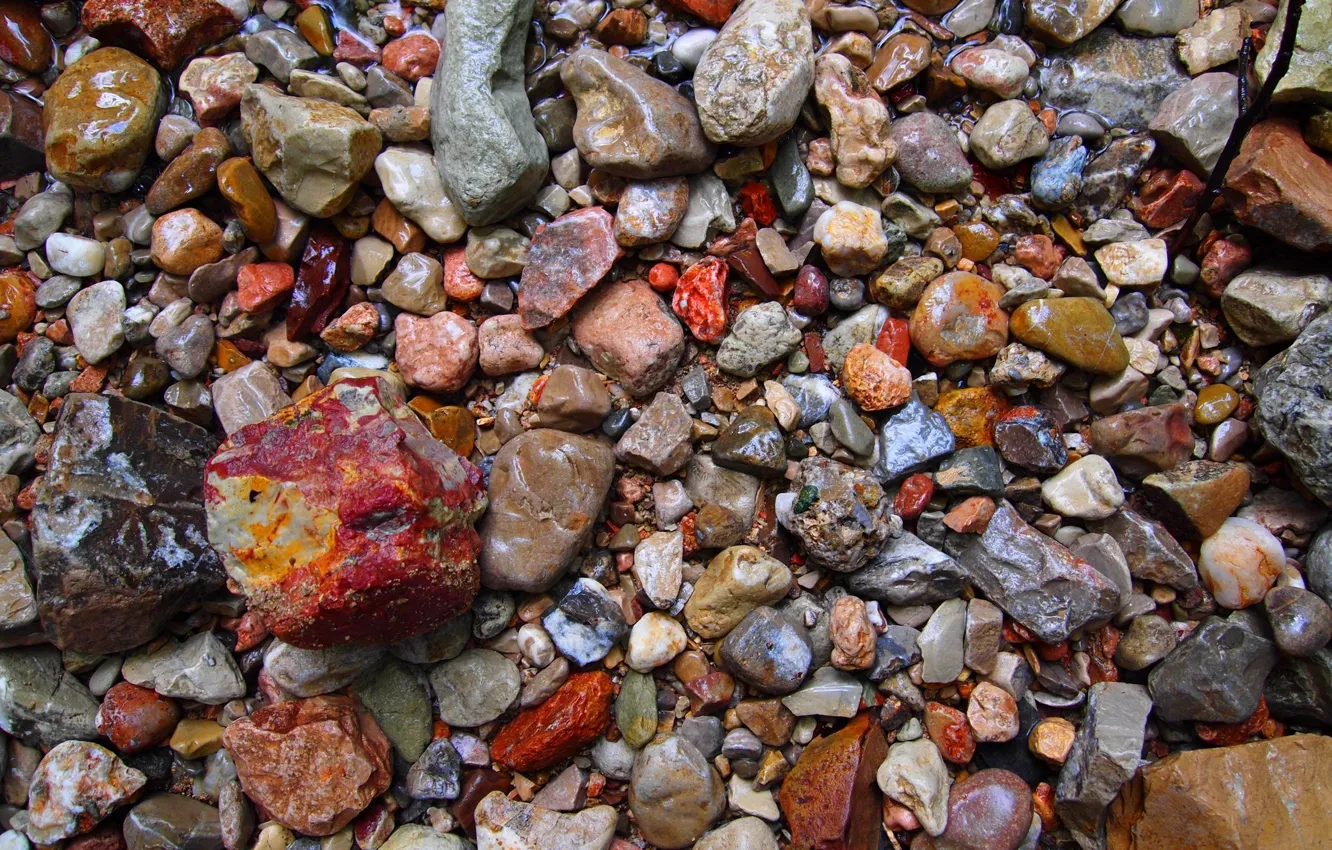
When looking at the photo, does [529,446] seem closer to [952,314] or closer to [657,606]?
[657,606]

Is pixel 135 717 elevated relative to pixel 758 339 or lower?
lower

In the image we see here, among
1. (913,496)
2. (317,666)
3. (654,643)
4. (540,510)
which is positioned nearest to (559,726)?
(654,643)

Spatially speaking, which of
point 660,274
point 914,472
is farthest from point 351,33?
point 914,472

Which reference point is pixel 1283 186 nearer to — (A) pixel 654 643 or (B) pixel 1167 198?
(B) pixel 1167 198

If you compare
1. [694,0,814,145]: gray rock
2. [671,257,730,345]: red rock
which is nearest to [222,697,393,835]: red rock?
[671,257,730,345]: red rock

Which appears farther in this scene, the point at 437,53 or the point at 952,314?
the point at 437,53

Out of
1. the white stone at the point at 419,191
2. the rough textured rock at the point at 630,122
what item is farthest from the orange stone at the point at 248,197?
the rough textured rock at the point at 630,122

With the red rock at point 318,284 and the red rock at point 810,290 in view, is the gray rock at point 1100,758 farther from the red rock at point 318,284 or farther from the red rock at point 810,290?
the red rock at point 318,284
